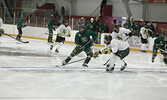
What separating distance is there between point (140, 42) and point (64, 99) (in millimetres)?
10465

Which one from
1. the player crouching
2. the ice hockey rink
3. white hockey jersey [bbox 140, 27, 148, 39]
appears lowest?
the ice hockey rink

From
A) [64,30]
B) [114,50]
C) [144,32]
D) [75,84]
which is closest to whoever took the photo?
[75,84]

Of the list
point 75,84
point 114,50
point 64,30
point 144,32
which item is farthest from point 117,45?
point 144,32

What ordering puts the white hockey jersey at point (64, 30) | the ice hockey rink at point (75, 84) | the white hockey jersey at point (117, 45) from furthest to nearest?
1. the white hockey jersey at point (64, 30)
2. the white hockey jersey at point (117, 45)
3. the ice hockey rink at point (75, 84)

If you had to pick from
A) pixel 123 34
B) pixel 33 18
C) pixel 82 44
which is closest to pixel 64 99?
pixel 82 44

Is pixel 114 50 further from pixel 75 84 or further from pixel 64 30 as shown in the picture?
pixel 64 30

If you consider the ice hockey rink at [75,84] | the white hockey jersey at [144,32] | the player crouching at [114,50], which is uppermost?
the white hockey jersey at [144,32]

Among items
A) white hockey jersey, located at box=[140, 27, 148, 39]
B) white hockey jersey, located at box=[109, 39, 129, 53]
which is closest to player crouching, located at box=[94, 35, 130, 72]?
white hockey jersey, located at box=[109, 39, 129, 53]

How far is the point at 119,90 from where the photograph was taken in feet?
16.7

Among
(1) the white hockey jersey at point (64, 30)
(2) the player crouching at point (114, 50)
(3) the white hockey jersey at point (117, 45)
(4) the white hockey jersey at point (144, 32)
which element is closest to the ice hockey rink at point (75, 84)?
(2) the player crouching at point (114, 50)

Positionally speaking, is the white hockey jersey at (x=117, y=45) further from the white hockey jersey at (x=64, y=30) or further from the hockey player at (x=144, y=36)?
the hockey player at (x=144, y=36)

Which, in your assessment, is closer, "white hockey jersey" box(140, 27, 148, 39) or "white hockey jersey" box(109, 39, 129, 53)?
"white hockey jersey" box(109, 39, 129, 53)

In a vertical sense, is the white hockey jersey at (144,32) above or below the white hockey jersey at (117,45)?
above

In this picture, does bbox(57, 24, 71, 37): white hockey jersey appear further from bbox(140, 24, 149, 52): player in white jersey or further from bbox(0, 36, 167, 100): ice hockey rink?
bbox(140, 24, 149, 52): player in white jersey
